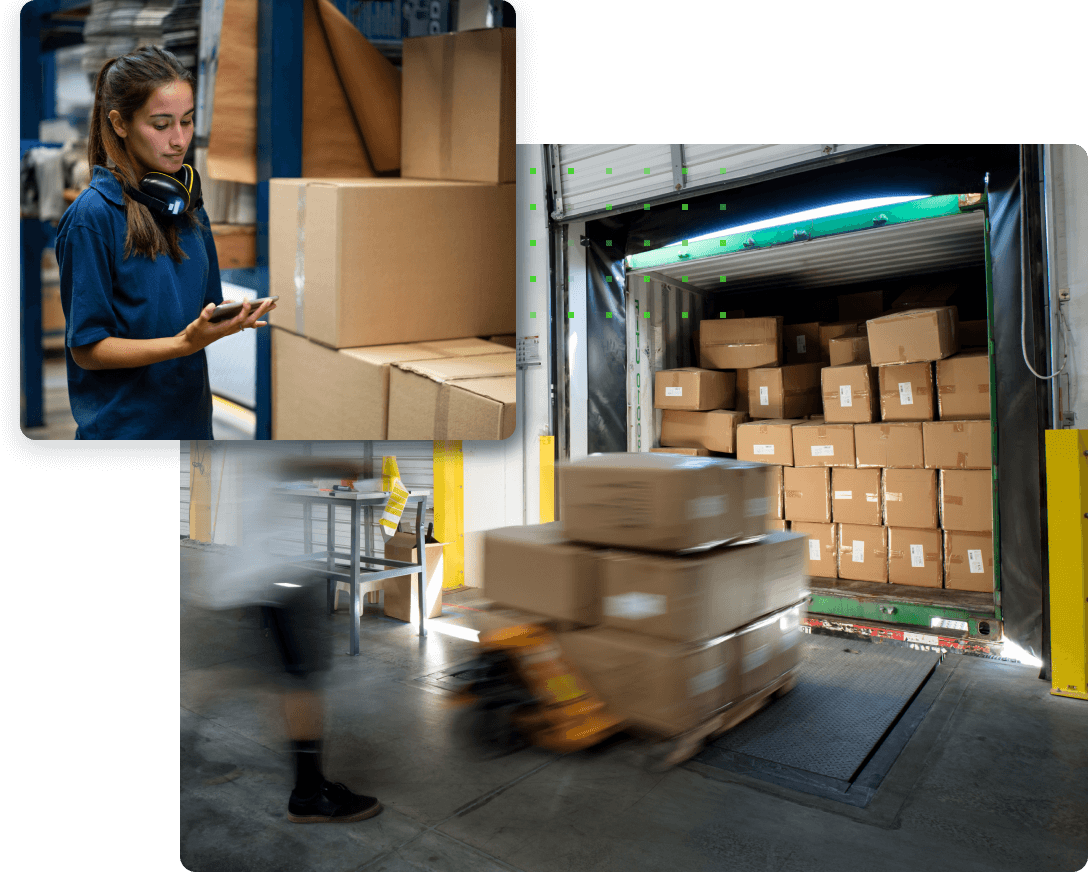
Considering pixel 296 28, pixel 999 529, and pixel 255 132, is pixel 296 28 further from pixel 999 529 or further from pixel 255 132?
pixel 999 529

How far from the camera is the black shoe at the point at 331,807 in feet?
6.81

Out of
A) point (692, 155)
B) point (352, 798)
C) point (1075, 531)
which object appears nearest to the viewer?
point (352, 798)

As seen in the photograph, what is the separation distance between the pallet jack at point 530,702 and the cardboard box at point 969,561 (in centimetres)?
264

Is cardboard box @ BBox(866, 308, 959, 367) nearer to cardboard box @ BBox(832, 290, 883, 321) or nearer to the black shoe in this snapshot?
cardboard box @ BBox(832, 290, 883, 321)

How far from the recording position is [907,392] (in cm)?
415

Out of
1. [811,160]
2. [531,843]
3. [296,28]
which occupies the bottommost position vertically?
[531,843]

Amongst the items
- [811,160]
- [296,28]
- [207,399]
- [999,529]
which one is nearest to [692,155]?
[811,160]

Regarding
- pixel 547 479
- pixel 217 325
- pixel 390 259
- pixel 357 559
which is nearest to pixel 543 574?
pixel 390 259

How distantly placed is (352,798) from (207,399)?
4.89 feet

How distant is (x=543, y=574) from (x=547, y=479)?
221cm

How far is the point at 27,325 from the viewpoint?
3.94 ft

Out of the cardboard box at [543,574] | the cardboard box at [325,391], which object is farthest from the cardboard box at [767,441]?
the cardboard box at [325,391]

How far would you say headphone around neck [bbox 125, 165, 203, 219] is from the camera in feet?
4.08

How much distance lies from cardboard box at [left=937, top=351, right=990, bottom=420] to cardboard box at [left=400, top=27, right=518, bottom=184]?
349 cm
